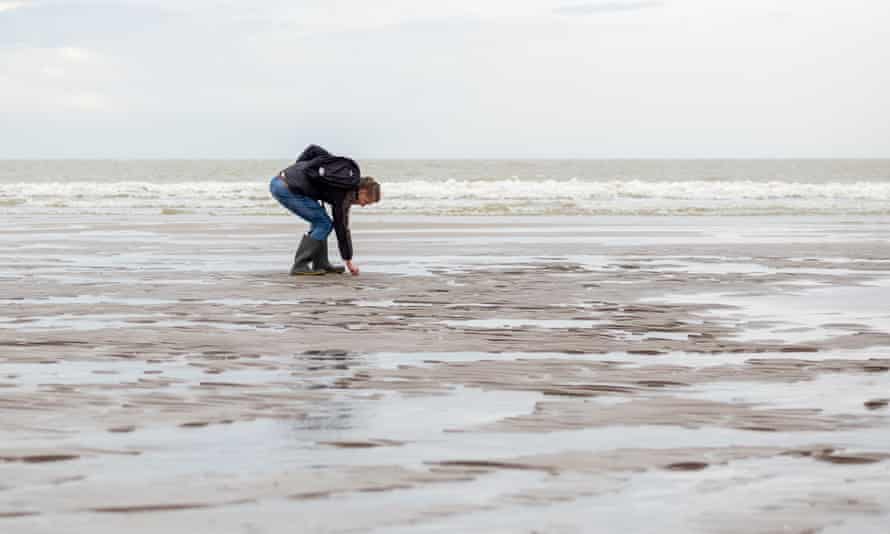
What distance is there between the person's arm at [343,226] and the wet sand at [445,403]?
14.3 inches

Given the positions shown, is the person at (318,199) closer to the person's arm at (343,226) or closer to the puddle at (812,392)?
the person's arm at (343,226)

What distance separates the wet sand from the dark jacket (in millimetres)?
503

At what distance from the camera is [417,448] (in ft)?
16.7

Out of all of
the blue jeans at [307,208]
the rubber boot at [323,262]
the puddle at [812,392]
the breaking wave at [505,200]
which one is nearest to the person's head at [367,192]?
the blue jeans at [307,208]

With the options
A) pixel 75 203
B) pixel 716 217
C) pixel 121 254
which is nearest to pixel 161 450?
pixel 121 254

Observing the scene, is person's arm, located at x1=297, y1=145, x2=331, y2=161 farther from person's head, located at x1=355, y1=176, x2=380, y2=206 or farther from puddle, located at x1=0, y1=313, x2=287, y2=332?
puddle, located at x1=0, y1=313, x2=287, y2=332

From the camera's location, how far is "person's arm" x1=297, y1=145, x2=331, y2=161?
14.5m

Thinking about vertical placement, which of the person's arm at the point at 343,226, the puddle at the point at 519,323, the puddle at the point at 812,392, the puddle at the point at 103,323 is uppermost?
the person's arm at the point at 343,226

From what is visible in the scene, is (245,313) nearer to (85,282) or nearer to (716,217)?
(85,282)

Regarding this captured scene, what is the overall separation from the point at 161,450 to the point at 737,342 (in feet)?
14.8

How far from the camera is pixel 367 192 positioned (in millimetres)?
14195

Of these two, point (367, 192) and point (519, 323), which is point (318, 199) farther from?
point (519, 323)

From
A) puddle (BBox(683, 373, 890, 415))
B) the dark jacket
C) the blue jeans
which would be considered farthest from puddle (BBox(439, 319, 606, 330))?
the blue jeans

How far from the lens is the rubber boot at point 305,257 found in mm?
14344
